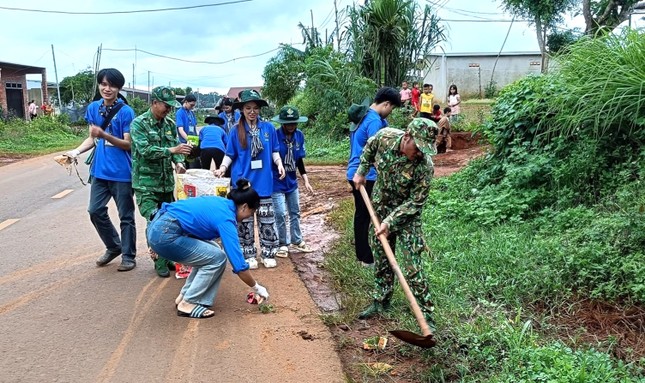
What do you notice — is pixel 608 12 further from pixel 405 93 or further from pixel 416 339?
pixel 416 339

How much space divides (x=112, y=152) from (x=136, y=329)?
6.59 feet

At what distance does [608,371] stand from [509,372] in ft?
1.81

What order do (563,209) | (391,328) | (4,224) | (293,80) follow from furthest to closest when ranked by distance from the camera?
(293,80) → (4,224) → (563,209) → (391,328)

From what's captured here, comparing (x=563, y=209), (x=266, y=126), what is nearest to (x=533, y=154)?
(x=563, y=209)

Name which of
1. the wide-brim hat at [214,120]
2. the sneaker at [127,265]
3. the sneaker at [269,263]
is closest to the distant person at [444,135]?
the wide-brim hat at [214,120]

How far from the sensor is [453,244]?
223 inches

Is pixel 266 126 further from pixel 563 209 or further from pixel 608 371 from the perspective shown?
pixel 608 371

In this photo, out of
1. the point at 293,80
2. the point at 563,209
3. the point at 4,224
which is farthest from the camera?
the point at 293,80

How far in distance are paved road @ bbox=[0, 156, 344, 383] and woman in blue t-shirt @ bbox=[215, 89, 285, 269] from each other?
322 millimetres

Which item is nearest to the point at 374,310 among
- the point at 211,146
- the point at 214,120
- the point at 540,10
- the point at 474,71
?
the point at 211,146

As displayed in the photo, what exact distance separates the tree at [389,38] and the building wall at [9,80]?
20.5 meters

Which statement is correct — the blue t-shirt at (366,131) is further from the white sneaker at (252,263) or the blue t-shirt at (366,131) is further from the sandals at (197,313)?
the sandals at (197,313)

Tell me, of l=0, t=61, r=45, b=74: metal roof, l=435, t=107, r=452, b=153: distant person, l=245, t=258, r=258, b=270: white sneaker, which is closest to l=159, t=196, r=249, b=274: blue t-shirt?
l=245, t=258, r=258, b=270: white sneaker

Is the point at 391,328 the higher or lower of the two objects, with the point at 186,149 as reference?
lower
